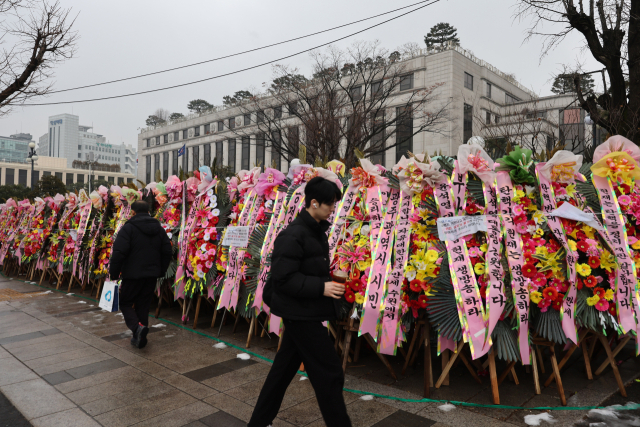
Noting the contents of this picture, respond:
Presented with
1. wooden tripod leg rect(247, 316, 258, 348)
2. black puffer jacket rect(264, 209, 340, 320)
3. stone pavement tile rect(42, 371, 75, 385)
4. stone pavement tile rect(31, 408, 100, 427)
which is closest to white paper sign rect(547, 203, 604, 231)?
black puffer jacket rect(264, 209, 340, 320)

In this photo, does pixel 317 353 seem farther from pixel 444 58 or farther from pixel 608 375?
pixel 444 58

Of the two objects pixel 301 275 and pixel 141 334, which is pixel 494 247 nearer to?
pixel 301 275

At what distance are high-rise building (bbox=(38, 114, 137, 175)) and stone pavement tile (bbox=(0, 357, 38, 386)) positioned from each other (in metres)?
150

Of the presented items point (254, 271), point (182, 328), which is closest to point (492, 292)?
point (254, 271)

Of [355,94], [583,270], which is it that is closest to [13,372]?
[583,270]

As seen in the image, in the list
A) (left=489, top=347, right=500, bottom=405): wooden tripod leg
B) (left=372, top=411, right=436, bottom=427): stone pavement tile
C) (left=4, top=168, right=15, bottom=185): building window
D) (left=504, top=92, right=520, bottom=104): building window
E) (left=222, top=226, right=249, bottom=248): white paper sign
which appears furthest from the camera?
(left=4, top=168, right=15, bottom=185): building window

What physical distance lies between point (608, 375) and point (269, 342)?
11.7 feet

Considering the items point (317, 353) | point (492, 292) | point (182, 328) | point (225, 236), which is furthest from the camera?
point (182, 328)

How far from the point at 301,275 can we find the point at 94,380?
2.81m

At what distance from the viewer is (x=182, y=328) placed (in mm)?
6223

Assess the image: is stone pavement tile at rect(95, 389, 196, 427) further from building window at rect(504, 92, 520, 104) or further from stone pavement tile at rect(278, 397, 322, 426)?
building window at rect(504, 92, 520, 104)

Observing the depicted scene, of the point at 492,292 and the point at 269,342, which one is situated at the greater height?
the point at 492,292

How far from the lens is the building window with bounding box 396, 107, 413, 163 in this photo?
21.7 meters

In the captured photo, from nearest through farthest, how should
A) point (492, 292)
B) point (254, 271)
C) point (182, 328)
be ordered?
point (492, 292)
point (254, 271)
point (182, 328)
